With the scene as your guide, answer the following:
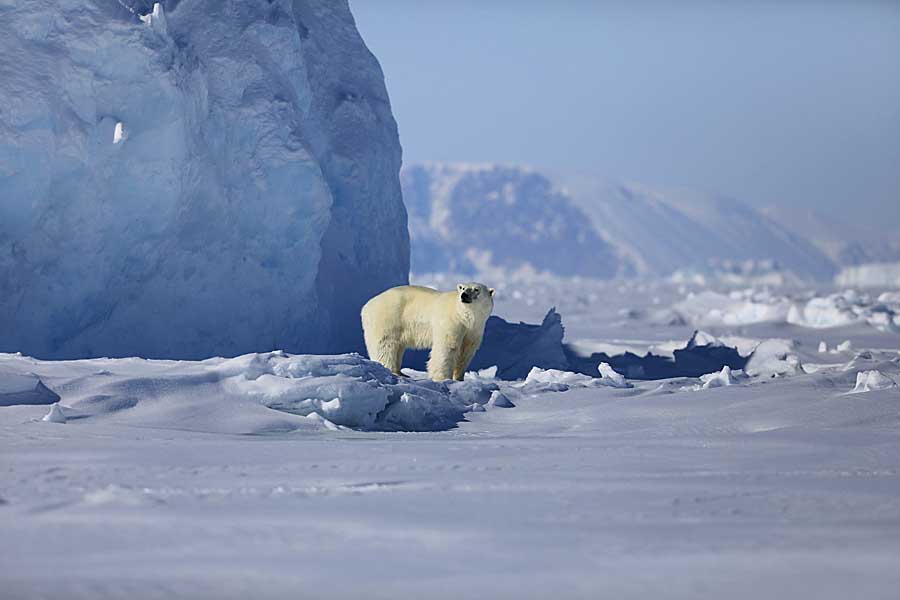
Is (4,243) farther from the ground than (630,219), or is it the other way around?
(630,219)

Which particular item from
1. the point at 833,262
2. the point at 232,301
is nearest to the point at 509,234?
the point at 833,262

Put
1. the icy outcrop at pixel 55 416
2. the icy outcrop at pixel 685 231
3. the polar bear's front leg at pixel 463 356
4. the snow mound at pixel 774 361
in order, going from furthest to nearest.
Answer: the icy outcrop at pixel 685 231 < the snow mound at pixel 774 361 < the polar bear's front leg at pixel 463 356 < the icy outcrop at pixel 55 416

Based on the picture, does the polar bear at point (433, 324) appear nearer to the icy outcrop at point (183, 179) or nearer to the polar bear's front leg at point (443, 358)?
the polar bear's front leg at point (443, 358)

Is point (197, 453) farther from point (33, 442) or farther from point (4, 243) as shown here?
point (4, 243)

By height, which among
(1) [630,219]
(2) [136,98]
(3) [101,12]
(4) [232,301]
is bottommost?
(4) [232,301]

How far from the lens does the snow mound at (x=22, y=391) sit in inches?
256

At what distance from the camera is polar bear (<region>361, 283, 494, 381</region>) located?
949 centimetres

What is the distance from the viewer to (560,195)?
7538cm

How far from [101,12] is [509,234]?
60651 mm

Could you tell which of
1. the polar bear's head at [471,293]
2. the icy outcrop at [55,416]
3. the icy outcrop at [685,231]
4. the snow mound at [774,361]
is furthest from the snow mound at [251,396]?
the icy outcrop at [685,231]

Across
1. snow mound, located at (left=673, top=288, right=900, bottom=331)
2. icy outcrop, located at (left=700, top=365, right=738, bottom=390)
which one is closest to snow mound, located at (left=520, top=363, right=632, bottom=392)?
icy outcrop, located at (left=700, top=365, right=738, bottom=390)

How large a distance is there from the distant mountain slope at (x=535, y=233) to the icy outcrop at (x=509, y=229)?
64 mm

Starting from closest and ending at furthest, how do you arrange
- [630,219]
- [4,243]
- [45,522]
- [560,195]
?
[45,522] → [4,243] → [560,195] → [630,219]

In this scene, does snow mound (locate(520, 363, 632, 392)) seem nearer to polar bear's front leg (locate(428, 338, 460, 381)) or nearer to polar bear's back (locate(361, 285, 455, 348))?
polar bear's front leg (locate(428, 338, 460, 381))
